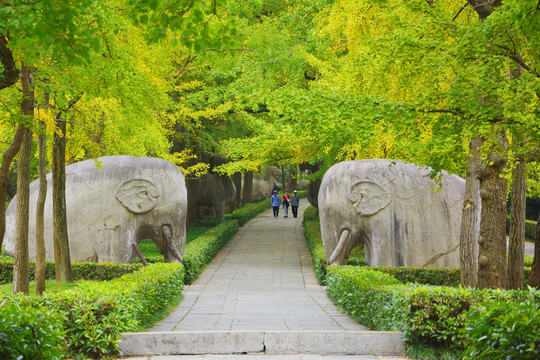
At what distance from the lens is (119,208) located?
12.5m

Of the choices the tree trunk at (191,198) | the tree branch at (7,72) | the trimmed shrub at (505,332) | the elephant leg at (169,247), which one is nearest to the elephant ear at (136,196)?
the elephant leg at (169,247)

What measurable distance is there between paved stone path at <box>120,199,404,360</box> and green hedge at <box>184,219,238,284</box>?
0.29 m

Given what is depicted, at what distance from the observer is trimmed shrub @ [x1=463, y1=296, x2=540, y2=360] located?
4191 millimetres

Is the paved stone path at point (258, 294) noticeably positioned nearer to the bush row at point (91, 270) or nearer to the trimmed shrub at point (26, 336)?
the bush row at point (91, 270)

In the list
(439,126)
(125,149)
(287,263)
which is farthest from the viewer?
(287,263)

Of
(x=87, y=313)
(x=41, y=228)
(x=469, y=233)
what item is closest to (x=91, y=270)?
(x=41, y=228)

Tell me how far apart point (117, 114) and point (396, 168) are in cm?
602

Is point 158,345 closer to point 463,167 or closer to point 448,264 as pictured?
point 463,167

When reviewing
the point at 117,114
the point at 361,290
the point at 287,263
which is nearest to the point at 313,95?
the point at 361,290

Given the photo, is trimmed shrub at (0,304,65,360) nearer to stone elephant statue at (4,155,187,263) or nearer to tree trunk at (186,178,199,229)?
stone elephant statue at (4,155,187,263)

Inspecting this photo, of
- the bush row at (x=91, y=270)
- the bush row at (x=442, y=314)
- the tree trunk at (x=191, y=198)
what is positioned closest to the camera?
the bush row at (x=442, y=314)

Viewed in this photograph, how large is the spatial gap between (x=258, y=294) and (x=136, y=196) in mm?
3360

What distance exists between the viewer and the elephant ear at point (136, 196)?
41.1ft

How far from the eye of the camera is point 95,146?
12.7 m
